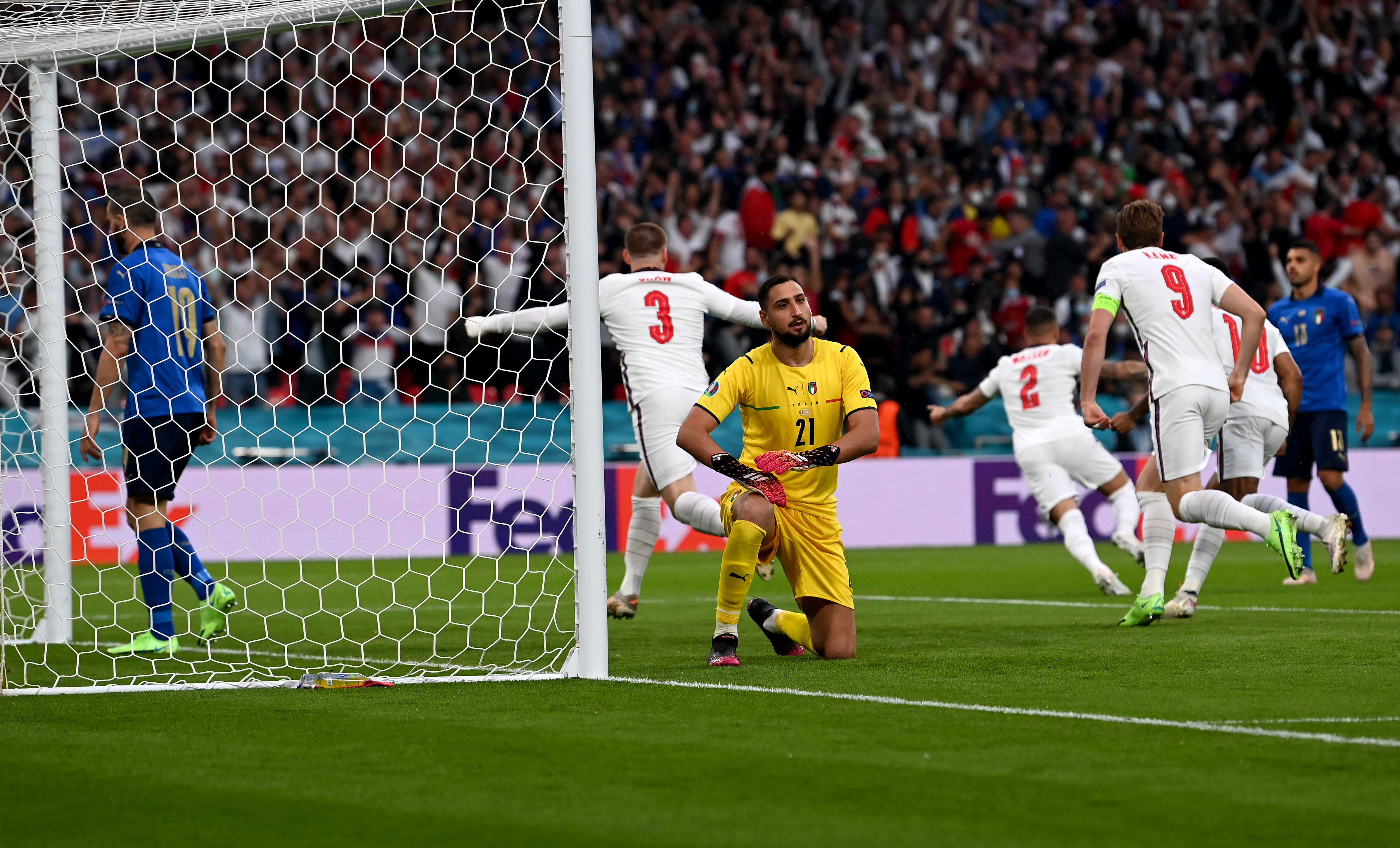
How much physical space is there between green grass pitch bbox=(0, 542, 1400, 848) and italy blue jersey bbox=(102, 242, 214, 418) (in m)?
1.94

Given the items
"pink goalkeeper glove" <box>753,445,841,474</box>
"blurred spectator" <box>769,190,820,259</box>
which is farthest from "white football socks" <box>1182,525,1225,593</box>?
"blurred spectator" <box>769,190,820,259</box>

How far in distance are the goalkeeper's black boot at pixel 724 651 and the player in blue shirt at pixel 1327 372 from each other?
242 inches

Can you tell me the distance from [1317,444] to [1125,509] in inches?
68.4

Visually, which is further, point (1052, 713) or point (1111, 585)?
point (1111, 585)

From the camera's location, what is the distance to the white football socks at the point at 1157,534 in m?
8.20

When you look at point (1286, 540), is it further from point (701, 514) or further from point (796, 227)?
point (796, 227)

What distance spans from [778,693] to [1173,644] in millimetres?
2198

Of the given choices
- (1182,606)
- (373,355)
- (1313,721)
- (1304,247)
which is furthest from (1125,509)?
(373,355)

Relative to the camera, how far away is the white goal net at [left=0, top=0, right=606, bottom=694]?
27.0 ft

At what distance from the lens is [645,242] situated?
8633 millimetres

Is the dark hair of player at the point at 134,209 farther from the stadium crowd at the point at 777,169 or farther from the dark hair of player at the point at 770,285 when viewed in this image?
the stadium crowd at the point at 777,169

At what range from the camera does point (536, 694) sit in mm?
5902

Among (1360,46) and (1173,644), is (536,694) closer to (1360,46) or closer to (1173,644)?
(1173,644)

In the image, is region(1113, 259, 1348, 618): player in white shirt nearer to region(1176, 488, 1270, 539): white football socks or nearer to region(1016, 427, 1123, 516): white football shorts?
region(1016, 427, 1123, 516): white football shorts
